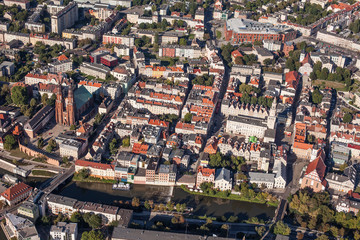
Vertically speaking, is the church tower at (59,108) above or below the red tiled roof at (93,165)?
above

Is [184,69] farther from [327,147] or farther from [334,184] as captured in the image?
[334,184]

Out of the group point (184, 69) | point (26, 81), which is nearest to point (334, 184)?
point (184, 69)

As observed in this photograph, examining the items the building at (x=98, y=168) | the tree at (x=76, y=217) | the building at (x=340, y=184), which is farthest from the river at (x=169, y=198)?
the building at (x=340, y=184)

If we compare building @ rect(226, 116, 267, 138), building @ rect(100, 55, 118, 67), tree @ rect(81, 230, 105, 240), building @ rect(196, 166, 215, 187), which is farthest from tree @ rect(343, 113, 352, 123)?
tree @ rect(81, 230, 105, 240)

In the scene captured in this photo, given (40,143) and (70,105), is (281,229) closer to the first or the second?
(40,143)

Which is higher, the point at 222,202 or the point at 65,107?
the point at 65,107

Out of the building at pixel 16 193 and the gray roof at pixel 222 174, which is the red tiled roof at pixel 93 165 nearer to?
the building at pixel 16 193
